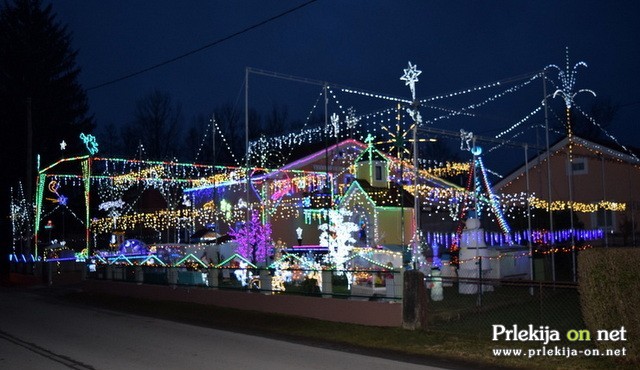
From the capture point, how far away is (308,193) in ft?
116

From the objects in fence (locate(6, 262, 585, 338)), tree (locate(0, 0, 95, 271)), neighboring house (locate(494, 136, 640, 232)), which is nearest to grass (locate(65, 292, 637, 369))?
fence (locate(6, 262, 585, 338))

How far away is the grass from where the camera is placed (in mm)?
10312

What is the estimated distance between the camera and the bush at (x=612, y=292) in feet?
29.9

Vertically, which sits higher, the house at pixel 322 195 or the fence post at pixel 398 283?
the house at pixel 322 195

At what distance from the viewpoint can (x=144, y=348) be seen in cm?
1245

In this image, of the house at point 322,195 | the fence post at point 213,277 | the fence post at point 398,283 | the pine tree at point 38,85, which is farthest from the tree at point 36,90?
the fence post at point 398,283

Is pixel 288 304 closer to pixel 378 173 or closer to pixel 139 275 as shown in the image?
pixel 139 275

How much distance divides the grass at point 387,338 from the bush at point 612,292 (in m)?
0.46

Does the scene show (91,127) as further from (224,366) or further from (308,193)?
(224,366)

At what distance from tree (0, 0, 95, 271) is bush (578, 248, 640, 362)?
42.5 metres

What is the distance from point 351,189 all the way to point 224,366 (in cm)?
2169

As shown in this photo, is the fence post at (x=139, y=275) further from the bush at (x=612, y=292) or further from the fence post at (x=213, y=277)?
the bush at (x=612, y=292)

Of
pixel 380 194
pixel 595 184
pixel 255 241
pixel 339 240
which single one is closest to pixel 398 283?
pixel 339 240

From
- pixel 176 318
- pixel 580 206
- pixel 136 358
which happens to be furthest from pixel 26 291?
pixel 580 206
